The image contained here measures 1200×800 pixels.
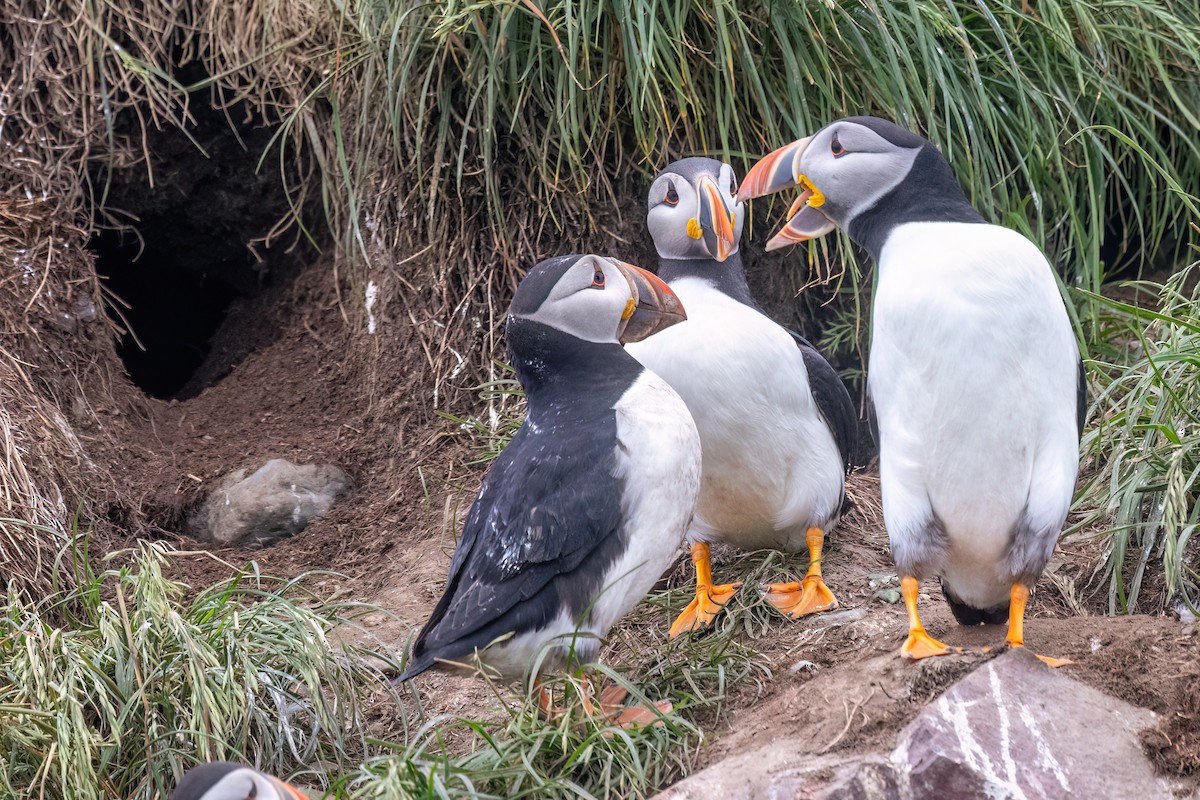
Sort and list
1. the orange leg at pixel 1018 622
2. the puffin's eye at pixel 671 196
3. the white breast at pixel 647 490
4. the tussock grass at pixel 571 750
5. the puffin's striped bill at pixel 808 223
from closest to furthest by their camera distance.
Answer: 1. the tussock grass at pixel 571 750
2. the orange leg at pixel 1018 622
3. the white breast at pixel 647 490
4. the puffin's striped bill at pixel 808 223
5. the puffin's eye at pixel 671 196

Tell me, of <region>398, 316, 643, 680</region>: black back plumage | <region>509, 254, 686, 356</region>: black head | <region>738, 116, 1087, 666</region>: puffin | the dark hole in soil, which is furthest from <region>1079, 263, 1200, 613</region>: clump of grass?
the dark hole in soil

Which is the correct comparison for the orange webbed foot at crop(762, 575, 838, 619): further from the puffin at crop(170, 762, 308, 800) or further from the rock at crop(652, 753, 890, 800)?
the puffin at crop(170, 762, 308, 800)

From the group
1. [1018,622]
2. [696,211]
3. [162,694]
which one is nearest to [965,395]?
[1018,622]

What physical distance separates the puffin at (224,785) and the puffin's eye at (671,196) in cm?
222

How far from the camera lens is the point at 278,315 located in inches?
245

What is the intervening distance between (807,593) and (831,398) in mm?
625

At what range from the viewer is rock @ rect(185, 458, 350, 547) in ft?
16.6

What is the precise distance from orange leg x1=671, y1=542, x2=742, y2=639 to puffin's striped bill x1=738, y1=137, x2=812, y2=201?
1.15 metres

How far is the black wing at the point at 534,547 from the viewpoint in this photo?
3.20m

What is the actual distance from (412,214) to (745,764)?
316cm

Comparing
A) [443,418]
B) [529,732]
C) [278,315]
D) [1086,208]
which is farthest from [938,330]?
[278,315]

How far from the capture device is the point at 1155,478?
12.5 feet

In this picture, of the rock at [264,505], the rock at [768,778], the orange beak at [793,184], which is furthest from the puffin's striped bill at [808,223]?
the rock at [264,505]

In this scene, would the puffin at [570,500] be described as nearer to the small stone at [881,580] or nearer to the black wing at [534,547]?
the black wing at [534,547]
